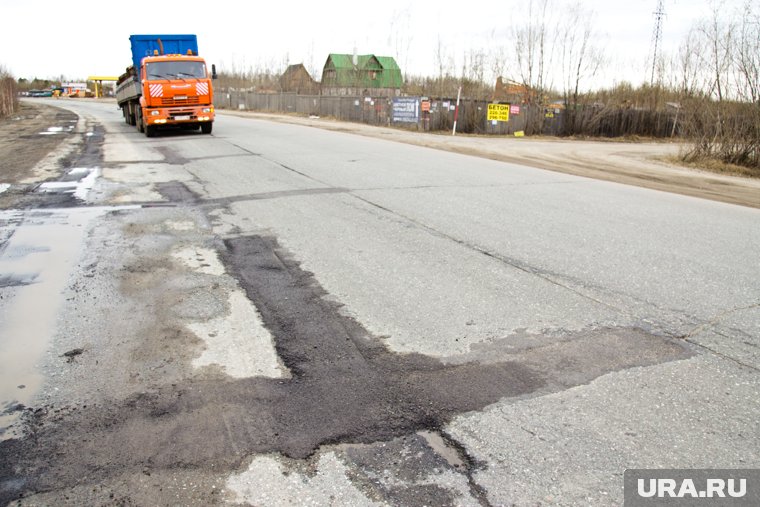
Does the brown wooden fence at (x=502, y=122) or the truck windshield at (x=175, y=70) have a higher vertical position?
the truck windshield at (x=175, y=70)

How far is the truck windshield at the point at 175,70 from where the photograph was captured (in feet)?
69.4

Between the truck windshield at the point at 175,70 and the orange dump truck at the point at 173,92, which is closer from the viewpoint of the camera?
the orange dump truck at the point at 173,92

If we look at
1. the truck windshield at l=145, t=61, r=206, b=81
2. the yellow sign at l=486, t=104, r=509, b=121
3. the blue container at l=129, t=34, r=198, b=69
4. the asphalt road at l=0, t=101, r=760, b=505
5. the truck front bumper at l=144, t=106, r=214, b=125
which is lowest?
the asphalt road at l=0, t=101, r=760, b=505

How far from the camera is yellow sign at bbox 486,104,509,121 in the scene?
32.8 metres

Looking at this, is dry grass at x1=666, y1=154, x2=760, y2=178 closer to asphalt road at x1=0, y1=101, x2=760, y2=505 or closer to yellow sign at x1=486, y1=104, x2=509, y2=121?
asphalt road at x1=0, y1=101, x2=760, y2=505

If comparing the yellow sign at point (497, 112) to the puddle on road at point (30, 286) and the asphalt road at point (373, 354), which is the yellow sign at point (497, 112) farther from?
the puddle on road at point (30, 286)

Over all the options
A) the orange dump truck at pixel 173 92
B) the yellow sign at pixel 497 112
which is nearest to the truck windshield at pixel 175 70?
the orange dump truck at pixel 173 92

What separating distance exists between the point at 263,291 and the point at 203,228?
2.60 m

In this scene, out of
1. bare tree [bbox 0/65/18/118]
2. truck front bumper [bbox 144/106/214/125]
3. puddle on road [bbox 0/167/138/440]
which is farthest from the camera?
bare tree [bbox 0/65/18/118]

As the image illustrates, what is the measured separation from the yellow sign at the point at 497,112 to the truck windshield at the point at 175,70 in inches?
672

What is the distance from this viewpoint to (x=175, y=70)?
21.4m

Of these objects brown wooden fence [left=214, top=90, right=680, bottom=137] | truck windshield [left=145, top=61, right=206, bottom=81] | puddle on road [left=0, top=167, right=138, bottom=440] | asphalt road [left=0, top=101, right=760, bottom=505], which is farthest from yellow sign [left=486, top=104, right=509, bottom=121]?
puddle on road [left=0, top=167, right=138, bottom=440]

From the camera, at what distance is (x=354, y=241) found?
6625 millimetres

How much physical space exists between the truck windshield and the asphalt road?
47.5ft
